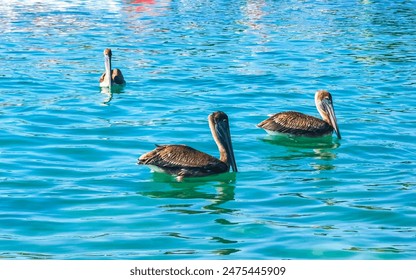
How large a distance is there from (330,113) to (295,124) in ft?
3.01

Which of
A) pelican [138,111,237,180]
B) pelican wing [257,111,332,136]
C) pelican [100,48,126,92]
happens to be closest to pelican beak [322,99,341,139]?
pelican wing [257,111,332,136]

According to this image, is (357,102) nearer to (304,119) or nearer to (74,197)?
(304,119)

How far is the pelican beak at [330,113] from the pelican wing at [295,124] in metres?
0.18

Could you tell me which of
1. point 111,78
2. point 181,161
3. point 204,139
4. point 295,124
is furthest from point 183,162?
point 111,78

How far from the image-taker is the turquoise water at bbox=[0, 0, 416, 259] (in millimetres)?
11070

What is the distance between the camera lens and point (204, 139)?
16.3m

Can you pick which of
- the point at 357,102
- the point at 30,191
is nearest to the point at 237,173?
the point at 30,191

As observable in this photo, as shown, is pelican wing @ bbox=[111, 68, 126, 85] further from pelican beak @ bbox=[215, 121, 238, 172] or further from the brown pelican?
pelican beak @ bbox=[215, 121, 238, 172]

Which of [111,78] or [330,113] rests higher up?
[330,113]

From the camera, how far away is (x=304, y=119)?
1631cm

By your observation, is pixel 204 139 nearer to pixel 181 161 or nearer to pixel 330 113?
pixel 330 113

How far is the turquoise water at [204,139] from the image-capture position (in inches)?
436

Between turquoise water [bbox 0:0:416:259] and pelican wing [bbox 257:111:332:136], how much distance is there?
0.21 meters

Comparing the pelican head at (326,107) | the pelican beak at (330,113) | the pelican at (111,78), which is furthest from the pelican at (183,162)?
the pelican at (111,78)
